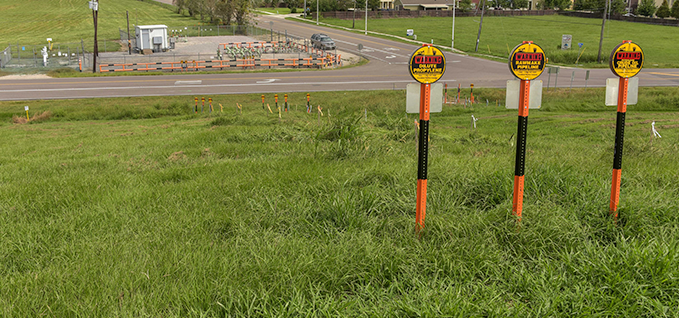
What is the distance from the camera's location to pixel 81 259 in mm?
4770

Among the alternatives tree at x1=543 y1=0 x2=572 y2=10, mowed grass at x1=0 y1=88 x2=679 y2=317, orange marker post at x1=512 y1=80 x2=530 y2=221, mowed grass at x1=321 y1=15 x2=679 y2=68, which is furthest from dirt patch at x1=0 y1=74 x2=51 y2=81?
tree at x1=543 y1=0 x2=572 y2=10

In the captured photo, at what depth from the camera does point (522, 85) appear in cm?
548

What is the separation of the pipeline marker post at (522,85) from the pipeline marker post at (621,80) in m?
1.15

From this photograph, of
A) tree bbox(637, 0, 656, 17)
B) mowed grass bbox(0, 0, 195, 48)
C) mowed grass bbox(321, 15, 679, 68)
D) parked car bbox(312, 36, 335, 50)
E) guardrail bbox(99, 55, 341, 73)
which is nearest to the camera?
guardrail bbox(99, 55, 341, 73)

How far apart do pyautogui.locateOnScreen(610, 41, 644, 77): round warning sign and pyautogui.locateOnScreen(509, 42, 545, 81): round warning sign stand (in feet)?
3.77

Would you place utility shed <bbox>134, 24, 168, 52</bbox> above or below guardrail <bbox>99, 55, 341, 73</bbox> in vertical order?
above

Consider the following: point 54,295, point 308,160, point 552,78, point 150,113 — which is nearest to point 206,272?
point 54,295

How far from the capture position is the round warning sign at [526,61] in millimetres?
5402

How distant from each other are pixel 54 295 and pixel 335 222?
110 inches

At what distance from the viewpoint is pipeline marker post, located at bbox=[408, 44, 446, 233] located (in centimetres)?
536

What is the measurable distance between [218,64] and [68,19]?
5330 cm

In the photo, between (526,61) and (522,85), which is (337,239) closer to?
(522,85)

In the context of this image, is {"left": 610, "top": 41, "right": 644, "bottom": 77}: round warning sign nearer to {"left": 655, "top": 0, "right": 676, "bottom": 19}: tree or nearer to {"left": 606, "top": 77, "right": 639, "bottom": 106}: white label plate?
{"left": 606, "top": 77, "right": 639, "bottom": 106}: white label plate

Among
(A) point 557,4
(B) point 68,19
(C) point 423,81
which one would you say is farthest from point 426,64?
(A) point 557,4
